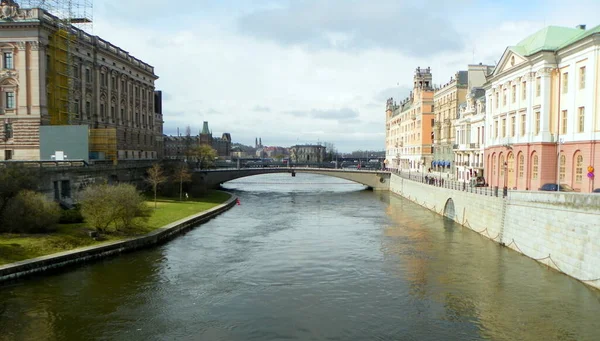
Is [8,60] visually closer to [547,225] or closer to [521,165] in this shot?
[521,165]

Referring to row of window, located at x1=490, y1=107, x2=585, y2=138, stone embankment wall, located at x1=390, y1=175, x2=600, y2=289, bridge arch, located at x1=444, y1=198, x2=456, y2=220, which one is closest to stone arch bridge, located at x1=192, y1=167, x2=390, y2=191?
bridge arch, located at x1=444, y1=198, x2=456, y2=220

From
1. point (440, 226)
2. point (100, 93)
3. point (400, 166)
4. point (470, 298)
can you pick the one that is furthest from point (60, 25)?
point (400, 166)

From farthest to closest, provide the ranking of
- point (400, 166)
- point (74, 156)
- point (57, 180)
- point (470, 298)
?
point (400, 166) → point (74, 156) → point (57, 180) → point (470, 298)

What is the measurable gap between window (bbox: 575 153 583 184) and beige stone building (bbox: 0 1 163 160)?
50580mm

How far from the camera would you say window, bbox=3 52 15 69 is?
54.8m

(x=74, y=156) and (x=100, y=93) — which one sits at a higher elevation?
(x=100, y=93)

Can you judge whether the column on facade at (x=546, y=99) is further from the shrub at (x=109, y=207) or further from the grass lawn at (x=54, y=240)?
the shrub at (x=109, y=207)

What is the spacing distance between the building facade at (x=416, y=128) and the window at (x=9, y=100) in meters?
72.4

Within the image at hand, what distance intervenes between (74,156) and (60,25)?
687 inches

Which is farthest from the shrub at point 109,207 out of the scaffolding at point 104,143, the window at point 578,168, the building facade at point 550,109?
the window at point 578,168

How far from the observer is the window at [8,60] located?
5475cm

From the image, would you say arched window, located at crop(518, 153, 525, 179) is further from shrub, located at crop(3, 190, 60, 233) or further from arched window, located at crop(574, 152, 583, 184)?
shrub, located at crop(3, 190, 60, 233)

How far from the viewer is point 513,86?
46094mm

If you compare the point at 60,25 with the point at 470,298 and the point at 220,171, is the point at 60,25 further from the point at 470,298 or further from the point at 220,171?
the point at 470,298
